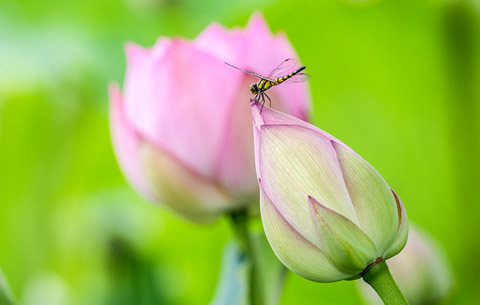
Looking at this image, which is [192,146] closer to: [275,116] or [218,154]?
[218,154]

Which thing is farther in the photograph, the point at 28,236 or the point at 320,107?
the point at 320,107

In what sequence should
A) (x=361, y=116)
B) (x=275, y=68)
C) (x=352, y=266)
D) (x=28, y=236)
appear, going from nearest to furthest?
(x=352, y=266) < (x=275, y=68) < (x=28, y=236) < (x=361, y=116)

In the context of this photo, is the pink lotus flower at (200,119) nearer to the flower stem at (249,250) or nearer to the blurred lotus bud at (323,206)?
the flower stem at (249,250)

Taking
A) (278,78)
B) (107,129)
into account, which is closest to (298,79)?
(278,78)

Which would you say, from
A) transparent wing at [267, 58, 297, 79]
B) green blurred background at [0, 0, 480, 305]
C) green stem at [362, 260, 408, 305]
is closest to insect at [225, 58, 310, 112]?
transparent wing at [267, 58, 297, 79]

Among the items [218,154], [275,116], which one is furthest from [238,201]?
[275,116]

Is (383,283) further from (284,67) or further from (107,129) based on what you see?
(107,129)

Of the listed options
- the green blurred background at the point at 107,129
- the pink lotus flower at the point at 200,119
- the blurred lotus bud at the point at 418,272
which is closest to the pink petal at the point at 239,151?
the pink lotus flower at the point at 200,119

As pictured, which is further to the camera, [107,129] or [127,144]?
[107,129]
